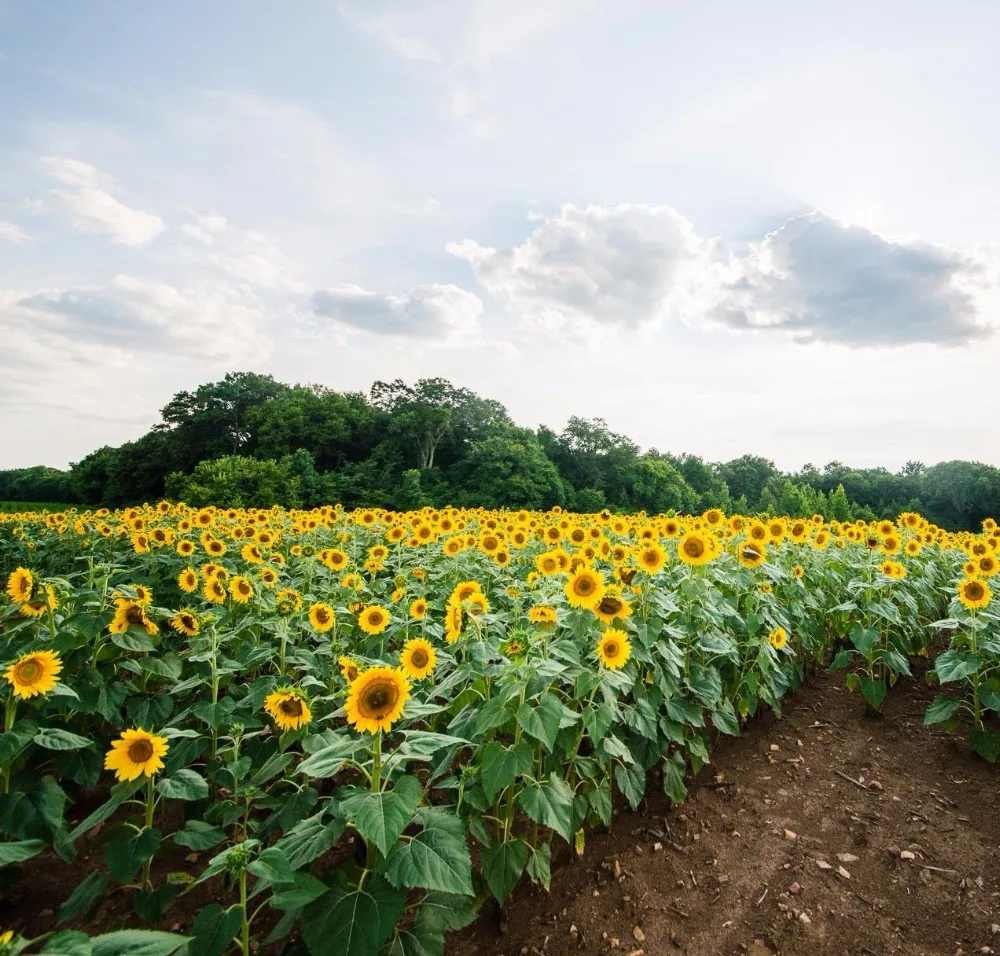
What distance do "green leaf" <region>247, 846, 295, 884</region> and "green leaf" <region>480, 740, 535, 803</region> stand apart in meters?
0.84

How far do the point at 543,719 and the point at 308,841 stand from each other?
1.04 m

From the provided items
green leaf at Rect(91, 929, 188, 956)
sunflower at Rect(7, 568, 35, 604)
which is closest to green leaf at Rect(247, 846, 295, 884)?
green leaf at Rect(91, 929, 188, 956)

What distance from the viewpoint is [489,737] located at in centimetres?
298

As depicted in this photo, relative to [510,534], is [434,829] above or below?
below

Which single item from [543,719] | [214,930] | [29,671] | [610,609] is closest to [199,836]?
[214,930]

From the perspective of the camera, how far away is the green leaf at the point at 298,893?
1.93 meters

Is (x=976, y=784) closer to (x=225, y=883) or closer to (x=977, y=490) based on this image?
(x=225, y=883)

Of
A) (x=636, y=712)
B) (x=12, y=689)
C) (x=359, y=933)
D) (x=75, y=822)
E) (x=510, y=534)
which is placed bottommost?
(x=75, y=822)

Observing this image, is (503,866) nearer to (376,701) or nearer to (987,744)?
(376,701)

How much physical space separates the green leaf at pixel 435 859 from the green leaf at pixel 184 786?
109 cm

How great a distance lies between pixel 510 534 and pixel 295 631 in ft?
12.0

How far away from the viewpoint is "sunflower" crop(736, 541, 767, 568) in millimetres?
4900

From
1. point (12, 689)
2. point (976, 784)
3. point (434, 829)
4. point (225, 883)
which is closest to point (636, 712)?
point (434, 829)

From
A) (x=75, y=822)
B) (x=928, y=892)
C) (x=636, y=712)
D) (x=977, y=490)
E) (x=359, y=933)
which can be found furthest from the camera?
(x=977, y=490)
